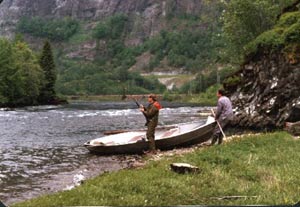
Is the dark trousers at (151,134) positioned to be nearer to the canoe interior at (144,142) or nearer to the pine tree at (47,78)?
the canoe interior at (144,142)

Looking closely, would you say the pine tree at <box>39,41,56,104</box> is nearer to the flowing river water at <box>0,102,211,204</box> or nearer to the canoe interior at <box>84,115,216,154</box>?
the flowing river water at <box>0,102,211,204</box>

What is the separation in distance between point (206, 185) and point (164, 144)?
1042 centimetres

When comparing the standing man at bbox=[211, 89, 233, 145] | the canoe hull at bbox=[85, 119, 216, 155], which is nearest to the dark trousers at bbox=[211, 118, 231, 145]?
the standing man at bbox=[211, 89, 233, 145]

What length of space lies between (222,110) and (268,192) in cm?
910

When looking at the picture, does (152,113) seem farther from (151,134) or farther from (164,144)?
(164,144)

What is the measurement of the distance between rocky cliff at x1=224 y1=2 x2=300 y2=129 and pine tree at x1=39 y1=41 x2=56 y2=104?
5140cm

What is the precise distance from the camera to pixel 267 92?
24.8 meters

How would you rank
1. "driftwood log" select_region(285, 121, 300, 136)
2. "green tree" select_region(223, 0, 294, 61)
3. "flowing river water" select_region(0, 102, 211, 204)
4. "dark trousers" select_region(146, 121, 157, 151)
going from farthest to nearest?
"green tree" select_region(223, 0, 294, 61) → "driftwood log" select_region(285, 121, 300, 136) → "dark trousers" select_region(146, 121, 157, 151) → "flowing river water" select_region(0, 102, 211, 204)

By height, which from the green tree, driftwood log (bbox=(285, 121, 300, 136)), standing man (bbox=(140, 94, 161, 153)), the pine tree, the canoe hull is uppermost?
the green tree

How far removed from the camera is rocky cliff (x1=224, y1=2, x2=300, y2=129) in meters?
23.0

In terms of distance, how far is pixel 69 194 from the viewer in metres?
8.51

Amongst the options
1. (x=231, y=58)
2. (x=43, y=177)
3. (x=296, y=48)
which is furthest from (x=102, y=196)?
(x=231, y=58)

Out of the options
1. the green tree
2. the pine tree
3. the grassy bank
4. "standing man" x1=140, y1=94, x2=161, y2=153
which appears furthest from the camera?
the pine tree

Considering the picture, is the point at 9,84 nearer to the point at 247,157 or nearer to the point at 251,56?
the point at 251,56
